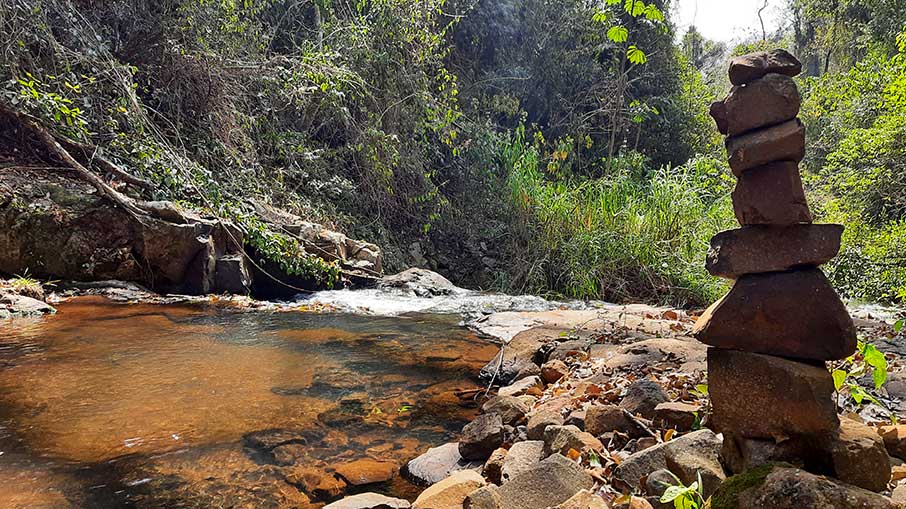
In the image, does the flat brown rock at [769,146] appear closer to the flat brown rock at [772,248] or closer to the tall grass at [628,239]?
the flat brown rock at [772,248]

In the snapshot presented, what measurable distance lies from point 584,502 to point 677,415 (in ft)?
2.38

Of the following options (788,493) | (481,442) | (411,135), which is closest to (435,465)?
(481,442)

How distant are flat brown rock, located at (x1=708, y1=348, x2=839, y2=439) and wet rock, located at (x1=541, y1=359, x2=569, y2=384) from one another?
164 cm

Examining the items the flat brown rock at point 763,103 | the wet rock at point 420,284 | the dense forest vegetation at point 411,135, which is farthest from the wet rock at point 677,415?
the wet rock at point 420,284

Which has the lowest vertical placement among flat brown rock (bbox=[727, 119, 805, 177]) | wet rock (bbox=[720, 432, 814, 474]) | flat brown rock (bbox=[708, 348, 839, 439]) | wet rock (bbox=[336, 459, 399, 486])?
wet rock (bbox=[336, 459, 399, 486])

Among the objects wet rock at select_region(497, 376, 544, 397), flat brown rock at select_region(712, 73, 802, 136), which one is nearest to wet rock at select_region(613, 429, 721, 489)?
flat brown rock at select_region(712, 73, 802, 136)

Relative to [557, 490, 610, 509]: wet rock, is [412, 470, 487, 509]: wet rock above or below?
below

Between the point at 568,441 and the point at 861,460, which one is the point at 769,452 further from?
the point at 568,441

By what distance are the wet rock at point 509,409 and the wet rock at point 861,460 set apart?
1.32 metres

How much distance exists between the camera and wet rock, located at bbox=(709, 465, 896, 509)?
3.86 ft

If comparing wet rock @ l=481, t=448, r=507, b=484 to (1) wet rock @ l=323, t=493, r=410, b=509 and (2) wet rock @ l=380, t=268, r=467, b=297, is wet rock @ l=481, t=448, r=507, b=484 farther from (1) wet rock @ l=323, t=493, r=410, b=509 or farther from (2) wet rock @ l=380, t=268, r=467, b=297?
(2) wet rock @ l=380, t=268, r=467, b=297

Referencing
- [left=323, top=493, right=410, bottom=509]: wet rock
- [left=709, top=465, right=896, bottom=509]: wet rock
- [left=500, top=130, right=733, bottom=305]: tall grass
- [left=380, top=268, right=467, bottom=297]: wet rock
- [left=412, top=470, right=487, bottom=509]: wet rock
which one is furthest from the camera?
[left=500, top=130, right=733, bottom=305]: tall grass

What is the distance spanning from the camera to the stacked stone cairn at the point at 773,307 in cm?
149

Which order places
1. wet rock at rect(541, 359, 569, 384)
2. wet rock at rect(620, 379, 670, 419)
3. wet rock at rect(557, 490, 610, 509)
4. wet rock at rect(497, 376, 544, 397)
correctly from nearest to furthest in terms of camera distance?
1. wet rock at rect(557, 490, 610, 509)
2. wet rock at rect(620, 379, 670, 419)
3. wet rock at rect(497, 376, 544, 397)
4. wet rock at rect(541, 359, 569, 384)
